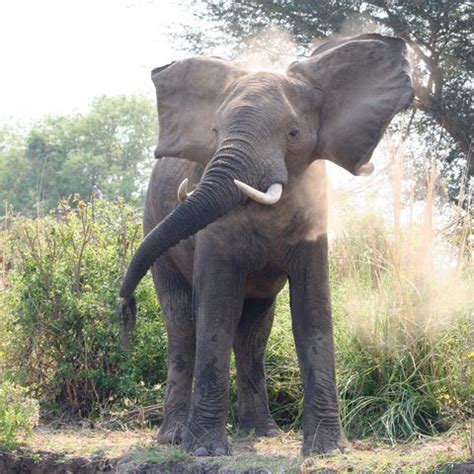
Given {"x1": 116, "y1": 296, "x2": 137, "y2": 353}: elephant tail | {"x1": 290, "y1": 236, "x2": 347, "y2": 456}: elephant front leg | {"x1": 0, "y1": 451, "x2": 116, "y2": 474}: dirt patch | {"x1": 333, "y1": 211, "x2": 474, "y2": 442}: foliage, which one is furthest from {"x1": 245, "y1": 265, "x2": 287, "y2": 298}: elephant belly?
{"x1": 0, "y1": 451, "x2": 116, "y2": 474}: dirt patch

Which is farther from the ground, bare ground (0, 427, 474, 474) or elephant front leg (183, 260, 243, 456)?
elephant front leg (183, 260, 243, 456)

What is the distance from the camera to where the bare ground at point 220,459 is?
6.28m

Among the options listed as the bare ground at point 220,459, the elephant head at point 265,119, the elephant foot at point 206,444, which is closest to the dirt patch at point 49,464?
the bare ground at point 220,459

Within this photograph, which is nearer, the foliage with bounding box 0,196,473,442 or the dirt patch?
the dirt patch

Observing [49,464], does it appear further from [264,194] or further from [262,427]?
[264,194]

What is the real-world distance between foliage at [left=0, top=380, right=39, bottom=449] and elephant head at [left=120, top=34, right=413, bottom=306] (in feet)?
3.72

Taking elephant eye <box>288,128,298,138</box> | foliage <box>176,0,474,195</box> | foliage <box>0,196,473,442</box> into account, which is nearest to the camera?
elephant eye <box>288,128,298,138</box>

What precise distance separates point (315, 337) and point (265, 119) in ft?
4.36

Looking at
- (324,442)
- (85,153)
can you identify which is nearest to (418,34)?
(324,442)

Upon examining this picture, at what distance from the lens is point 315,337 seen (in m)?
6.99

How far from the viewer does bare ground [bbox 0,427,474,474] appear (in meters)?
6.28

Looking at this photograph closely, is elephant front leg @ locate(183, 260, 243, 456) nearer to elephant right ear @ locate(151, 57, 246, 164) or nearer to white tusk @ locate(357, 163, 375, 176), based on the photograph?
elephant right ear @ locate(151, 57, 246, 164)

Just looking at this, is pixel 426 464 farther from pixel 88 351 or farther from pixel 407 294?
pixel 88 351

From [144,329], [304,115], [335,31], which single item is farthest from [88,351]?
[335,31]
